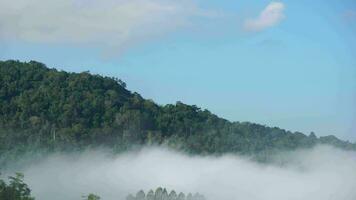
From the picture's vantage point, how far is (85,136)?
66.8 m

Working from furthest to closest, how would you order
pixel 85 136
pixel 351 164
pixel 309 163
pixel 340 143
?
1. pixel 340 143
2. pixel 309 163
3. pixel 85 136
4. pixel 351 164

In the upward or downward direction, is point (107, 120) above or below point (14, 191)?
above

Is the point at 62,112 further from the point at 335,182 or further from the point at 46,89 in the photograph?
the point at 335,182

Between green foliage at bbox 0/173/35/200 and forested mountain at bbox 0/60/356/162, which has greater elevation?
forested mountain at bbox 0/60/356/162

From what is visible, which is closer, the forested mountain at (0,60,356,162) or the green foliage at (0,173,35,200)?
the green foliage at (0,173,35,200)

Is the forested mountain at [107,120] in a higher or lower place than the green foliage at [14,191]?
higher

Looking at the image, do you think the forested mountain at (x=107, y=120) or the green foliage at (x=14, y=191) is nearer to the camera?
the green foliage at (x=14, y=191)

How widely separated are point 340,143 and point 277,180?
65.3 ft

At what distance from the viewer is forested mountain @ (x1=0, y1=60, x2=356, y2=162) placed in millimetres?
65062

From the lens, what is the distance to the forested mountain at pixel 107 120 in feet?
213

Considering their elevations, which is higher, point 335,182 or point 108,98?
point 108,98

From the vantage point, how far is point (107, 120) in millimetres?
71125

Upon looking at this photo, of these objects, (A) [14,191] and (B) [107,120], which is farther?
(B) [107,120]

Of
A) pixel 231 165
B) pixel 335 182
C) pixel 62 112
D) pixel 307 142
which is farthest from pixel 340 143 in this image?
pixel 62 112
